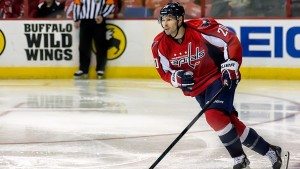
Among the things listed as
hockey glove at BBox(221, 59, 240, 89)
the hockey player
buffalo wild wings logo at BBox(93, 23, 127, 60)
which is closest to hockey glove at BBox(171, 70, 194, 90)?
the hockey player

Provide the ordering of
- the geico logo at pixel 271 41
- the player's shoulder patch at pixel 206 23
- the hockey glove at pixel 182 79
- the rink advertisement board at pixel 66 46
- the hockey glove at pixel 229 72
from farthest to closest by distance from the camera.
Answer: the rink advertisement board at pixel 66 46 → the geico logo at pixel 271 41 → the player's shoulder patch at pixel 206 23 → the hockey glove at pixel 182 79 → the hockey glove at pixel 229 72

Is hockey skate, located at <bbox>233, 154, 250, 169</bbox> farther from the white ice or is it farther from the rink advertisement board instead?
the rink advertisement board

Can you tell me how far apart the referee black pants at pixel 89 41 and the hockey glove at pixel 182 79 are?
652cm

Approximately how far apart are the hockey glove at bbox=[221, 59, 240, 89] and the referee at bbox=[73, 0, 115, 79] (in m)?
6.67

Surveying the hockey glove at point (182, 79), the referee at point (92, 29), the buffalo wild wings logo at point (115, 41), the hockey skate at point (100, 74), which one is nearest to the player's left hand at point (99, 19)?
the referee at point (92, 29)

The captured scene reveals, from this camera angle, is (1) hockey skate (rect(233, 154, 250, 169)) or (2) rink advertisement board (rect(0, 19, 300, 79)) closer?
(1) hockey skate (rect(233, 154, 250, 169))

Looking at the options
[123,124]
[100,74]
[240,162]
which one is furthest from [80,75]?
[240,162]

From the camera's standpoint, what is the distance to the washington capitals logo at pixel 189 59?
418 cm

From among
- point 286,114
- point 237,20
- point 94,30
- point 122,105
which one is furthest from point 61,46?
point 286,114

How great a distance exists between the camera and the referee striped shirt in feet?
34.8

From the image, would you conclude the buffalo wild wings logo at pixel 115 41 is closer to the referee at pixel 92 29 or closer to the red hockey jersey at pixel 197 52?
the referee at pixel 92 29

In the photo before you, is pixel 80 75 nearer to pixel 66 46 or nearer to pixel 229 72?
pixel 66 46

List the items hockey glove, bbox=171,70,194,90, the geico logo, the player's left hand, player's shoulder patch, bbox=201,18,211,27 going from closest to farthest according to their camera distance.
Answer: hockey glove, bbox=171,70,194,90 → player's shoulder patch, bbox=201,18,211,27 → the geico logo → the player's left hand

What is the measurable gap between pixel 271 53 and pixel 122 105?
129 inches
